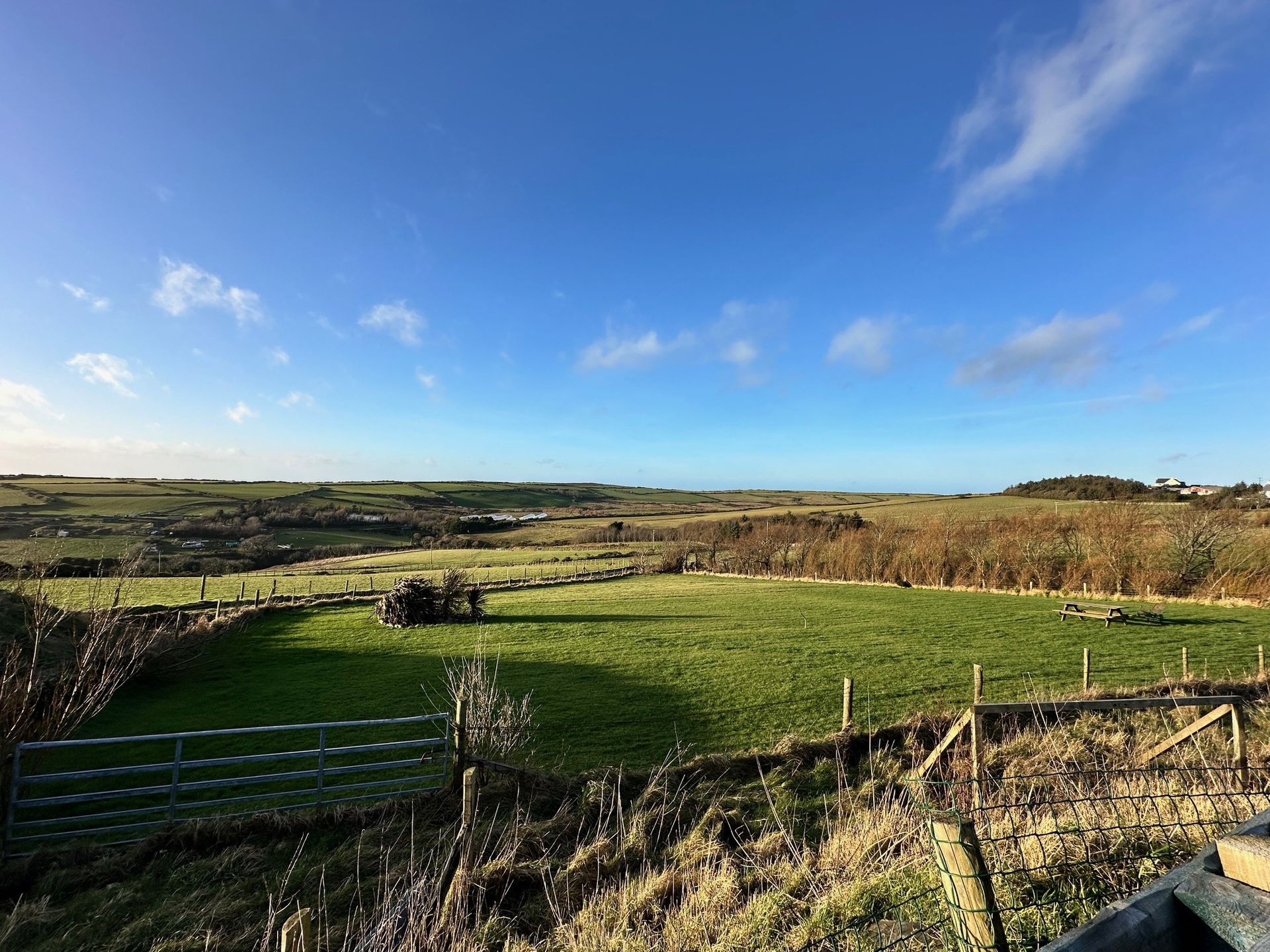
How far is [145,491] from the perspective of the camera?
90.7 metres

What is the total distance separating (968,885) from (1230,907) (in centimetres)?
80

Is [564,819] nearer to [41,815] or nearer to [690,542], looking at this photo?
[41,815]

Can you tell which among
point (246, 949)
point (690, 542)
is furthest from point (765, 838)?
point (690, 542)

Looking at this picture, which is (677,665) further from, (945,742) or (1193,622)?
(1193,622)

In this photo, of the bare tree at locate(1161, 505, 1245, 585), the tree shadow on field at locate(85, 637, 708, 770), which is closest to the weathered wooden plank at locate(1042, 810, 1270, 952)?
the tree shadow on field at locate(85, 637, 708, 770)

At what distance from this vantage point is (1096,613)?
24.7 meters

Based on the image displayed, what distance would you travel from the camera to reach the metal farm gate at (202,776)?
7.91 m

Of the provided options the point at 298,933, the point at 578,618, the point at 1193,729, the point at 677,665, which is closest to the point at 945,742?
the point at 1193,729

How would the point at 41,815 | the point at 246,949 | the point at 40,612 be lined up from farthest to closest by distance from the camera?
1. the point at 41,815
2. the point at 40,612
3. the point at 246,949

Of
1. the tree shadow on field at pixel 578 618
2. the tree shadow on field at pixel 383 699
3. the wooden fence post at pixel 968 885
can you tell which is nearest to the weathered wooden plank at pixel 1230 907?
the wooden fence post at pixel 968 885

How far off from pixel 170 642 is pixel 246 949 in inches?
686

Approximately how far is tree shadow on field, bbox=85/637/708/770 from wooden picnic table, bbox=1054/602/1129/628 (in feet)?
63.5

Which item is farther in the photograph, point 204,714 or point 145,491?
point 145,491

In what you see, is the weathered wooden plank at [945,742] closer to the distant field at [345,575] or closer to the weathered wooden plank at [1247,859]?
the weathered wooden plank at [1247,859]
